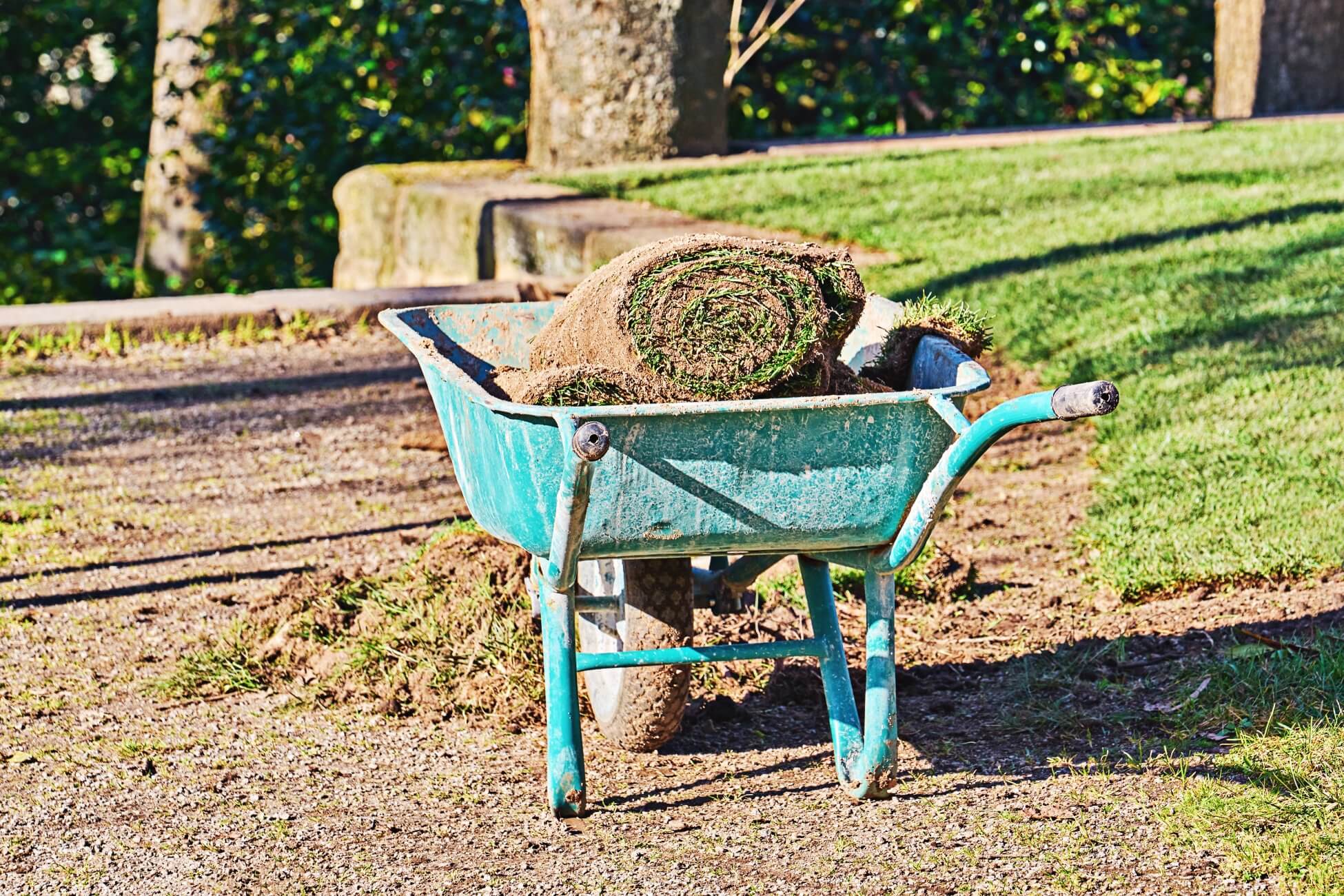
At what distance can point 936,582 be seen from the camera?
13.8 feet

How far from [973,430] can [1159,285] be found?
4.09 metres

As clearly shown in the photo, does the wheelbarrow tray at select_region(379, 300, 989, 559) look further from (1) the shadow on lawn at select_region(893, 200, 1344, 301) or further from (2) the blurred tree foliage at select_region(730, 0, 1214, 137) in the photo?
(2) the blurred tree foliage at select_region(730, 0, 1214, 137)

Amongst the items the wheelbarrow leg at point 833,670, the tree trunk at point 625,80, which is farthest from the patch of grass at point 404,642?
the tree trunk at point 625,80

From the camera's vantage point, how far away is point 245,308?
7.48m

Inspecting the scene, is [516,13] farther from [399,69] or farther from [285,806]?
[285,806]

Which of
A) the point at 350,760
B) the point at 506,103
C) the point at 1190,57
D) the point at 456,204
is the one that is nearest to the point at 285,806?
the point at 350,760

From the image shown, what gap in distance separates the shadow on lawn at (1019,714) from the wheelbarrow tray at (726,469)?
58 centimetres

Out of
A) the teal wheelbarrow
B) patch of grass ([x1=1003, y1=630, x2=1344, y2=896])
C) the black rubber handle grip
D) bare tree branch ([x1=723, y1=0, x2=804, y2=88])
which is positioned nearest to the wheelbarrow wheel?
the teal wheelbarrow

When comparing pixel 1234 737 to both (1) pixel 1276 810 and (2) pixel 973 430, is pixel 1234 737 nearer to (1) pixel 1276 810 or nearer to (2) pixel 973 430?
(1) pixel 1276 810

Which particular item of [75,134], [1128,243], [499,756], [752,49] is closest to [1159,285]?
[1128,243]

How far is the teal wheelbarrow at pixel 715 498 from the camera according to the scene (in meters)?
2.73

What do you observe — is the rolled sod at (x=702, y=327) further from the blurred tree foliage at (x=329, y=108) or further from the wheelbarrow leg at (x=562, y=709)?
the blurred tree foliage at (x=329, y=108)

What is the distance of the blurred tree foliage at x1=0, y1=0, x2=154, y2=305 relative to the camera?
1188 cm

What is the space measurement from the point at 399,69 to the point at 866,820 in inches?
351
